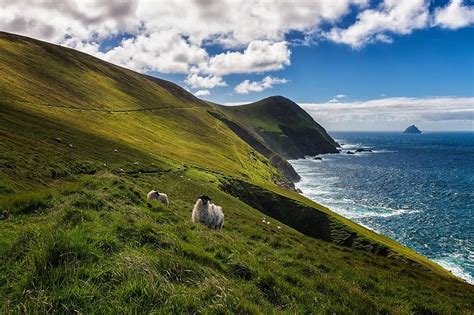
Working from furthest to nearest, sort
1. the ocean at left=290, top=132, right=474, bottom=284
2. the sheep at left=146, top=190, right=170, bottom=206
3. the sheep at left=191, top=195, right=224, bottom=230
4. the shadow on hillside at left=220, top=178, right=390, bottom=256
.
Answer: the ocean at left=290, top=132, right=474, bottom=284, the shadow on hillside at left=220, top=178, right=390, bottom=256, the sheep at left=146, top=190, right=170, bottom=206, the sheep at left=191, top=195, right=224, bottom=230

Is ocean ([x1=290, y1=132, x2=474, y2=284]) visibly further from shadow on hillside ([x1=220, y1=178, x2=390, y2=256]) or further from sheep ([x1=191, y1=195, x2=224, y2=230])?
sheep ([x1=191, y1=195, x2=224, y2=230])

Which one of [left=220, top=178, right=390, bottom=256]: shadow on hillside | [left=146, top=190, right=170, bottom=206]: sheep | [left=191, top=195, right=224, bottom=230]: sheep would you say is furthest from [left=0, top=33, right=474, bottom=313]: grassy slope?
[left=220, top=178, right=390, bottom=256]: shadow on hillside

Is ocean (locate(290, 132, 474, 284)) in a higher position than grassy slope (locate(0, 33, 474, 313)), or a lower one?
lower

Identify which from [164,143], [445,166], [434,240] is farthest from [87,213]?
[445,166]

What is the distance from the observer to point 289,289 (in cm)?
1072

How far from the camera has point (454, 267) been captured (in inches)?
2053

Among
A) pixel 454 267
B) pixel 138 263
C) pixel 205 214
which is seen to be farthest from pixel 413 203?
pixel 138 263

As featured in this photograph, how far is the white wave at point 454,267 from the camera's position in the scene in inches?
1895

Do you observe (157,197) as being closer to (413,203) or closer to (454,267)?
(454,267)

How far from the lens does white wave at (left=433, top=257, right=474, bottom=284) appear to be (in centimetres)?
4812

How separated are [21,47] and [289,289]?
130 metres

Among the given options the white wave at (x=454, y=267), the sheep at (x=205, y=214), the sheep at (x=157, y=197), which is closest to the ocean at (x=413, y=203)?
the white wave at (x=454, y=267)

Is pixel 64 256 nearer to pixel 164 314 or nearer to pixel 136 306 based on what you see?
pixel 136 306

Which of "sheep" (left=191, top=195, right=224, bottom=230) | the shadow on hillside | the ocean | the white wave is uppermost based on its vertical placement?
"sheep" (left=191, top=195, right=224, bottom=230)
